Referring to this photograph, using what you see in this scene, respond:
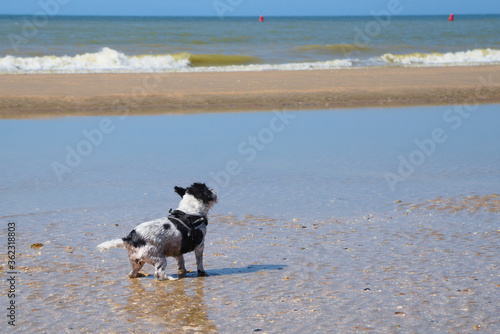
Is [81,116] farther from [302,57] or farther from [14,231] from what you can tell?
[302,57]

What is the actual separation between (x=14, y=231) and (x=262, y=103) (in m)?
11.8

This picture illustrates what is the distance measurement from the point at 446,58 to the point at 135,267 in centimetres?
3271

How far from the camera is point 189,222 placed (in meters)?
5.77

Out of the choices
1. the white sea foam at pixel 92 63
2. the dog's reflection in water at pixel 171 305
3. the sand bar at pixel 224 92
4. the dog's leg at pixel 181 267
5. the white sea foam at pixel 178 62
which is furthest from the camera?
the white sea foam at pixel 178 62

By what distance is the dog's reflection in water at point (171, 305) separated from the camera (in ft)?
15.3

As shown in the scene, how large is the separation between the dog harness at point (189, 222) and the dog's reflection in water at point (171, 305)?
1.11 ft

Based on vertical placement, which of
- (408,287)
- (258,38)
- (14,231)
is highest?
(258,38)

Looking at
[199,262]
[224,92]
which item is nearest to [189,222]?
[199,262]

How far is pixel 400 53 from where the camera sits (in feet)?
122

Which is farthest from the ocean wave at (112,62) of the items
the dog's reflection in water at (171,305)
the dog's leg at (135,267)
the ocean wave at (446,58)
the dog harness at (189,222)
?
the dog's reflection in water at (171,305)

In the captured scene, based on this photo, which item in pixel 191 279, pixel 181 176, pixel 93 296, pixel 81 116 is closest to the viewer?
pixel 93 296

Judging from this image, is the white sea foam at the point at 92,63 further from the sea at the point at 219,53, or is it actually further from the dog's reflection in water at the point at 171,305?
the dog's reflection in water at the point at 171,305

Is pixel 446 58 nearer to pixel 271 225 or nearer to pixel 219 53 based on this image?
pixel 219 53

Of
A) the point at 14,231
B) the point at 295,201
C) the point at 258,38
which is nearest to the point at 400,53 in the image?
the point at 258,38
